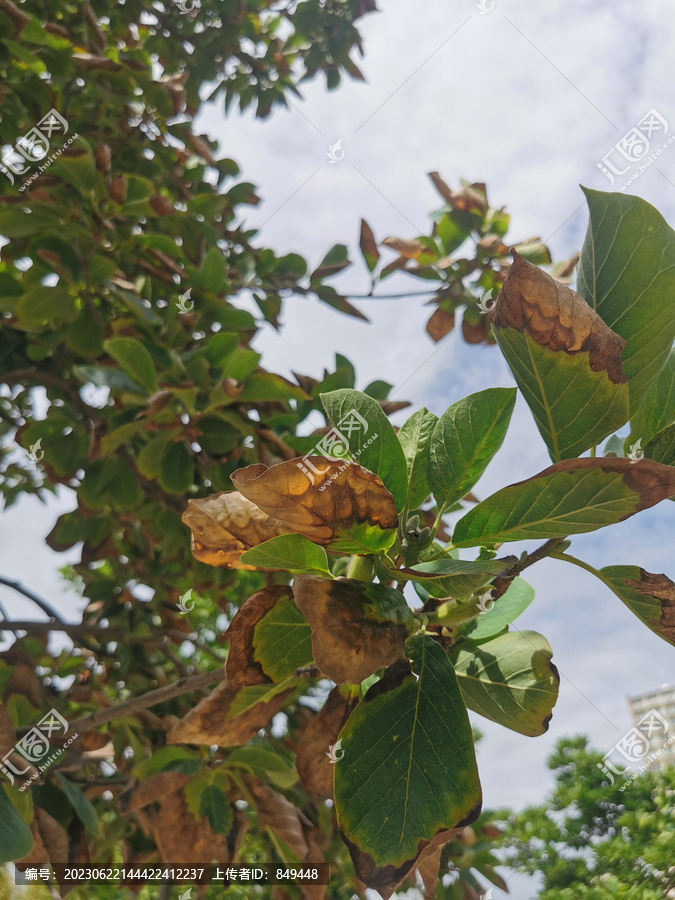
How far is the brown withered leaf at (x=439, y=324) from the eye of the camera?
1804 mm

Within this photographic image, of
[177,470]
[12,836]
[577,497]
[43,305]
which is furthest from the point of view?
[43,305]

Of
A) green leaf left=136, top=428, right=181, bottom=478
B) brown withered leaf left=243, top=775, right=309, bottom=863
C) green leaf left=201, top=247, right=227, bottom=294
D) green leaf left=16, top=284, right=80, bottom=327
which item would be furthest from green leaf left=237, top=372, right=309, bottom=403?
brown withered leaf left=243, top=775, right=309, bottom=863

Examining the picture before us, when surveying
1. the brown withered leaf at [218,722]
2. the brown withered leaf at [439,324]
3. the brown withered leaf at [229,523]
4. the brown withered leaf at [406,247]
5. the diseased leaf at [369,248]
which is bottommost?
the brown withered leaf at [218,722]

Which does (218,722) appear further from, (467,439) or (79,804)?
(79,804)

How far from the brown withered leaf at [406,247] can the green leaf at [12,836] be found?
1.46 metres

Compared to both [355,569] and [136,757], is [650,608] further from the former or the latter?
[136,757]

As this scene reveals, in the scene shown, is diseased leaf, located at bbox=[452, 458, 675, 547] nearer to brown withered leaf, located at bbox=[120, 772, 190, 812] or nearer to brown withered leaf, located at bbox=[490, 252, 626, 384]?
brown withered leaf, located at bbox=[490, 252, 626, 384]

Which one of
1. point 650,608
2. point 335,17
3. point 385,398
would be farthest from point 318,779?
point 335,17

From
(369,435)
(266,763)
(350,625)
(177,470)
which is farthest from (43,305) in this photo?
(350,625)

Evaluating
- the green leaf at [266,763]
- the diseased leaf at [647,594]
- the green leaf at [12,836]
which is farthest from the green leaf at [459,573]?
the green leaf at [266,763]

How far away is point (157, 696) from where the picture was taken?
2.55 ft

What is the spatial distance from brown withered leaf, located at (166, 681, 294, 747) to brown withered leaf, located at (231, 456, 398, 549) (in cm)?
31

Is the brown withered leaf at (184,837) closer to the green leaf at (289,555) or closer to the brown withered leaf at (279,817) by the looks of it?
the brown withered leaf at (279,817)

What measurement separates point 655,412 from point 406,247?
1.20 metres
